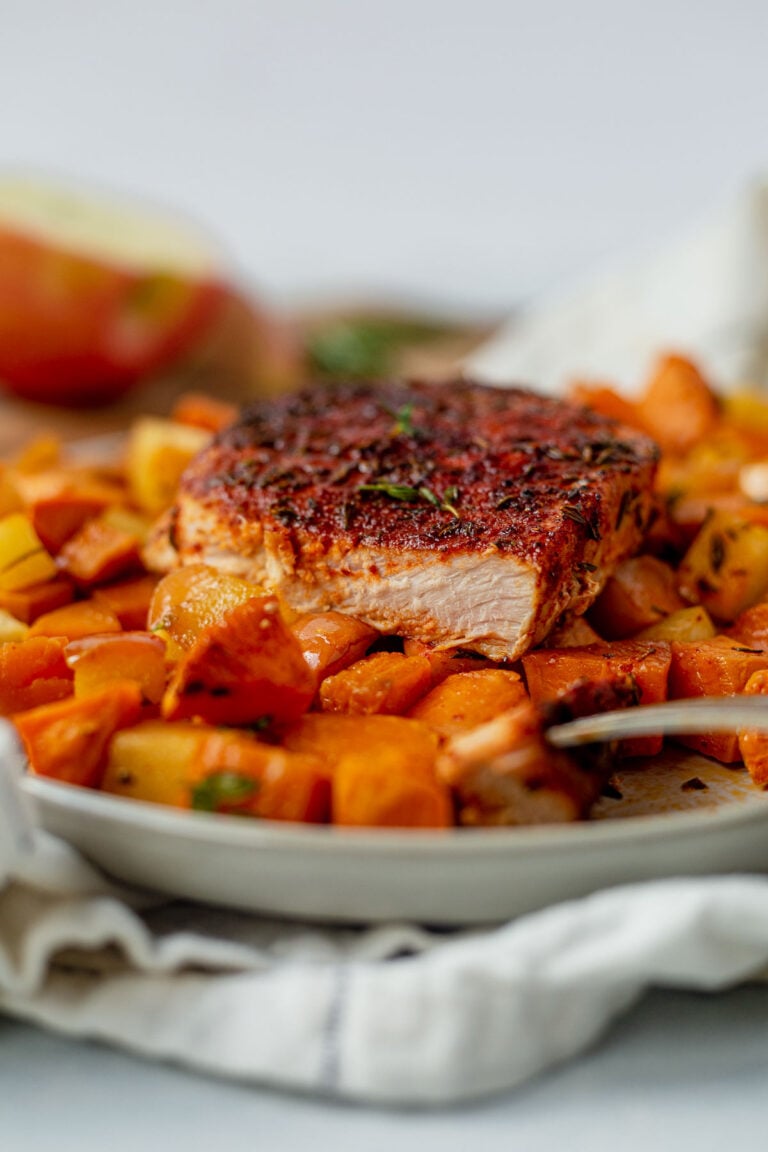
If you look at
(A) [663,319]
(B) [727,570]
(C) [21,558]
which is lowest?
(C) [21,558]

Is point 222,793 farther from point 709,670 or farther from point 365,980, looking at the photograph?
point 709,670

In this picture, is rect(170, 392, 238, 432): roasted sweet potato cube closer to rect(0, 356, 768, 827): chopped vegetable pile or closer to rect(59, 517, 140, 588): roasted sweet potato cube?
rect(0, 356, 768, 827): chopped vegetable pile

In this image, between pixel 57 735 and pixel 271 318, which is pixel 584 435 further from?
pixel 271 318

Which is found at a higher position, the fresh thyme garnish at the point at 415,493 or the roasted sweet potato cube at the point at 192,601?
the fresh thyme garnish at the point at 415,493

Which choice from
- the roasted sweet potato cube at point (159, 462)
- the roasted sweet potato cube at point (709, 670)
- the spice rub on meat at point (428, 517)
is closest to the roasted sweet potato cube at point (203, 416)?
the roasted sweet potato cube at point (159, 462)

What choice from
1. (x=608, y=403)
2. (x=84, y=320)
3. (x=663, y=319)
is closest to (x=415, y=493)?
(x=608, y=403)

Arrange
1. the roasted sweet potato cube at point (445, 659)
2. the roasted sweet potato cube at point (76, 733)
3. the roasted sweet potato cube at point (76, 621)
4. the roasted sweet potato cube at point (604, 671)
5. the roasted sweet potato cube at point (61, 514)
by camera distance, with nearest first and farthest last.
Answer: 1. the roasted sweet potato cube at point (76, 733)
2. the roasted sweet potato cube at point (604, 671)
3. the roasted sweet potato cube at point (445, 659)
4. the roasted sweet potato cube at point (76, 621)
5. the roasted sweet potato cube at point (61, 514)

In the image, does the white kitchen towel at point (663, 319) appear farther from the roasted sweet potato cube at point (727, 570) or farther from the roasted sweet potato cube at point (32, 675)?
the roasted sweet potato cube at point (32, 675)
